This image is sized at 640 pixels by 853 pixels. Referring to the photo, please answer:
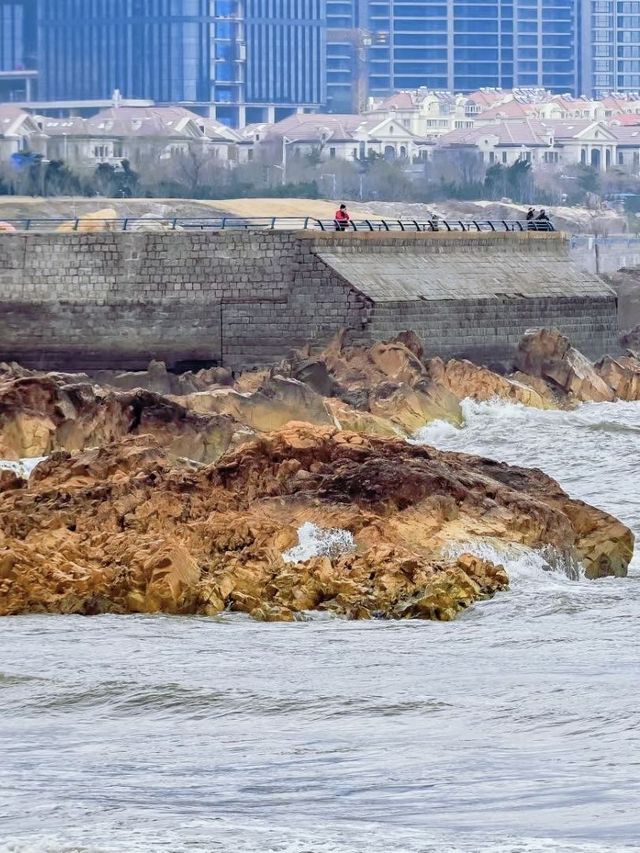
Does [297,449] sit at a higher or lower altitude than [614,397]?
higher

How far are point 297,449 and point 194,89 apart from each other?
522 ft

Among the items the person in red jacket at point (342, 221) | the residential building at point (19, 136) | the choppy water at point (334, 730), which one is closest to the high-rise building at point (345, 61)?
the residential building at point (19, 136)

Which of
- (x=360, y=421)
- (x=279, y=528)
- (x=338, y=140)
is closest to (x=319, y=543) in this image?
(x=279, y=528)

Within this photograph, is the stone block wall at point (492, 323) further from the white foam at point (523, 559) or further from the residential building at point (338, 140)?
the residential building at point (338, 140)

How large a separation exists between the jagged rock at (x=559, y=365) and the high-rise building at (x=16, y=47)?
134m

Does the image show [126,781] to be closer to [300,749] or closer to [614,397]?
[300,749]

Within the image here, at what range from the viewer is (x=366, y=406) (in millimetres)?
34281

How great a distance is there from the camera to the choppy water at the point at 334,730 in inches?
445

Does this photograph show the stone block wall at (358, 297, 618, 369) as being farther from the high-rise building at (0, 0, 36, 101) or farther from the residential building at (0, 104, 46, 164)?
the high-rise building at (0, 0, 36, 101)

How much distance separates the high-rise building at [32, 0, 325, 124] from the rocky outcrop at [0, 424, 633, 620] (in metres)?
152

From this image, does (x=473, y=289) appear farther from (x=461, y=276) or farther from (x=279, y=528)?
(x=279, y=528)

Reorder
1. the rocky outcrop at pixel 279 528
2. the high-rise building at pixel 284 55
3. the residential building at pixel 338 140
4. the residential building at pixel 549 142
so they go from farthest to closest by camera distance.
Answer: the high-rise building at pixel 284 55 < the residential building at pixel 549 142 < the residential building at pixel 338 140 < the rocky outcrop at pixel 279 528

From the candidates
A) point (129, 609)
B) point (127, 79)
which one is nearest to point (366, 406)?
point (129, 609)

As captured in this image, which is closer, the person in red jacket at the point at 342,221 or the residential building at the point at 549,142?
the person in red jacket at the point at 342,221
